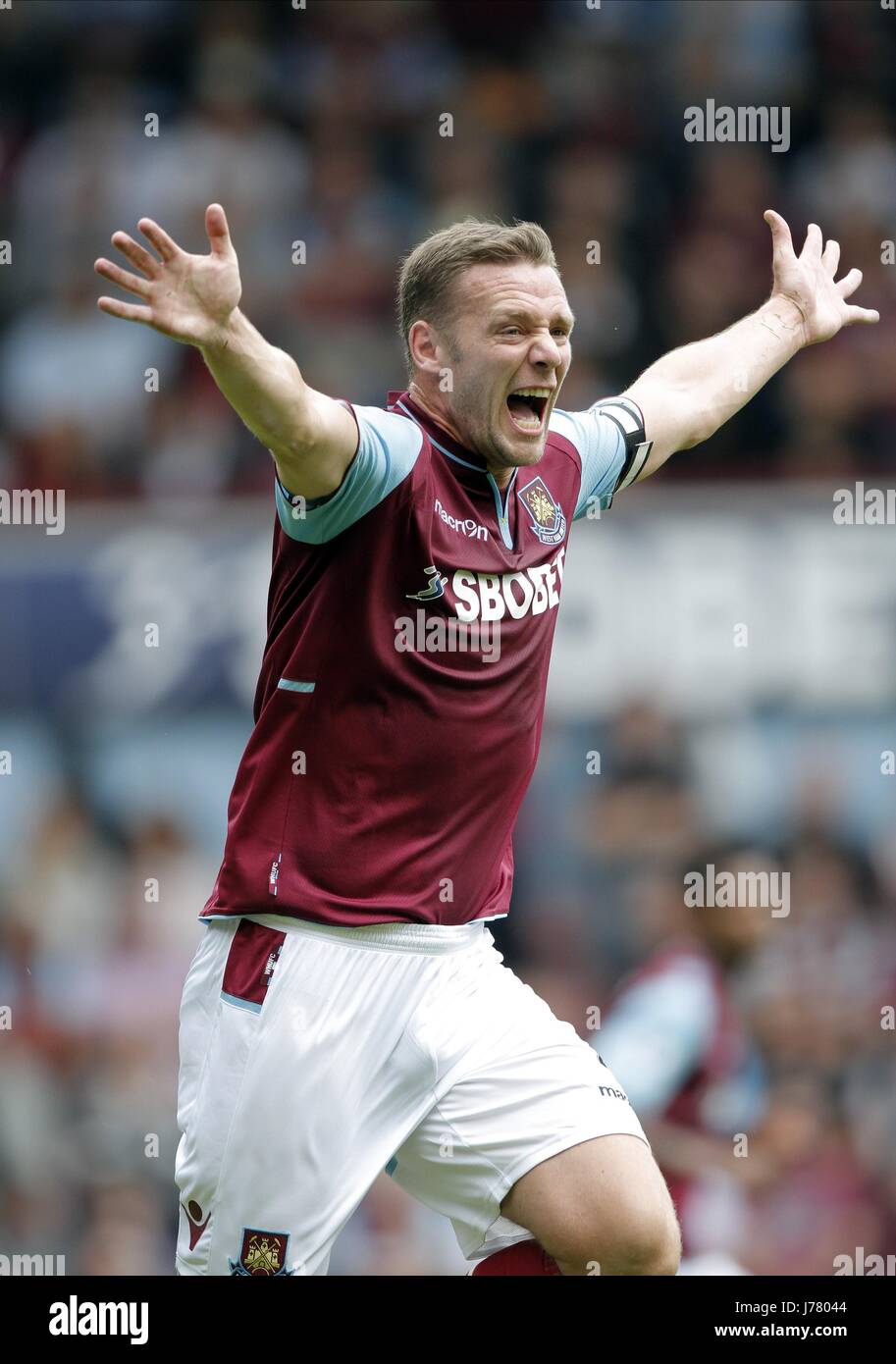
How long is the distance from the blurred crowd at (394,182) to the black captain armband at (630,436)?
14.1 ft

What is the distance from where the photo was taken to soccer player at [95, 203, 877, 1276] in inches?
178

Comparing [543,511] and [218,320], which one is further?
[543,511]

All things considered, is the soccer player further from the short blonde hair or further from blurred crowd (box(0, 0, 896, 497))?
blurred crowd (box(0, 0, 896, 497))

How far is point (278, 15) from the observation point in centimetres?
1217

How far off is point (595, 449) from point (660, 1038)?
6.74 ft

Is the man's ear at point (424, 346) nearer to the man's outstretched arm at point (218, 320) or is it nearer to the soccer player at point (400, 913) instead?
the soccer player at point (400, 913)

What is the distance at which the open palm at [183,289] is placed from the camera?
3.98 m

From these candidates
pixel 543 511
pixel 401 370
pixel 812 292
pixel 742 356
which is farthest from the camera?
pixel 401 370

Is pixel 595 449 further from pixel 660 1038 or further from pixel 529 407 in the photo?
pixel 660 1038

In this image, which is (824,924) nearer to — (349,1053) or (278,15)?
(349,1053)

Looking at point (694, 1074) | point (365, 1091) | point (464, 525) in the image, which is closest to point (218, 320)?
point (464, 525)

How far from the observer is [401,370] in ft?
35.1

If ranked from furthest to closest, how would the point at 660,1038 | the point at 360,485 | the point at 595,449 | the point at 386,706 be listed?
the point at 660,1038
the point at 595,449
the point at 386,706
the point at 360,485

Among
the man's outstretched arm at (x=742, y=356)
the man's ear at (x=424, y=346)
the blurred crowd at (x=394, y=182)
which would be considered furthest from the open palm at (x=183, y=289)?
the blurred crowd at (x=394, y=182)
